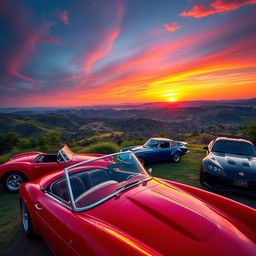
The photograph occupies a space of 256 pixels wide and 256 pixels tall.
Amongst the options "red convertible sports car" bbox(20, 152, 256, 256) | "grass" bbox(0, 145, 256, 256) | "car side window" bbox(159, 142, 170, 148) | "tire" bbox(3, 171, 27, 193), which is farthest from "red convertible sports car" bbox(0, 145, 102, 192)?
"car side window" bbox(159, 142, 170, 148)

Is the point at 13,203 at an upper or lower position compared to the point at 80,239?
lower

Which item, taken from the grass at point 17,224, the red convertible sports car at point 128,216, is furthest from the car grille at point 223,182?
the red convertible sports car at point 128,216

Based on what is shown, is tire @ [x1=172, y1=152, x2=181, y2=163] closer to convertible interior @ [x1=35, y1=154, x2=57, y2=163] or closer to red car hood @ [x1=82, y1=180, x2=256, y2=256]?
convertible interior @ [x1=35, y1=154, x2=57, y2=163]

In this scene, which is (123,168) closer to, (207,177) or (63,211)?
(63,211)

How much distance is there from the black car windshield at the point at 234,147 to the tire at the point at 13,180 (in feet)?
20.6

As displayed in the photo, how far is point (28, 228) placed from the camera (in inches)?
106

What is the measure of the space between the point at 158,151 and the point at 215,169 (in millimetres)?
3262

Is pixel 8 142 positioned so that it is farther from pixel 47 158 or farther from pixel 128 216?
pixel 128 216

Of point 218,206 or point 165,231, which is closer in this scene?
point 165,231

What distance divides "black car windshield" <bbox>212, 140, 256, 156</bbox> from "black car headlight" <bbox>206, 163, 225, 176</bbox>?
1.45m

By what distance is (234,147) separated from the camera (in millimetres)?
5746

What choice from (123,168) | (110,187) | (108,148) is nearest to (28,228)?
(110,187)

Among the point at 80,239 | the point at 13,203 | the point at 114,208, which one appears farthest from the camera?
the point at 13,203

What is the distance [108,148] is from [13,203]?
275 inches
